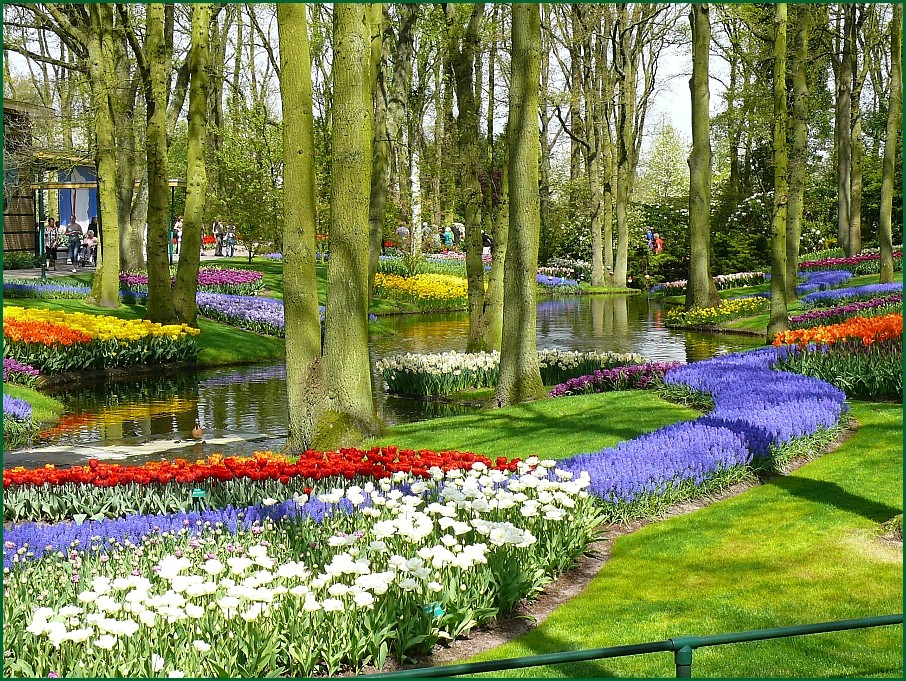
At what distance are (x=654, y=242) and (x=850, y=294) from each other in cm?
2339

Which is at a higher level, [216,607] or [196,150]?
[196,150]

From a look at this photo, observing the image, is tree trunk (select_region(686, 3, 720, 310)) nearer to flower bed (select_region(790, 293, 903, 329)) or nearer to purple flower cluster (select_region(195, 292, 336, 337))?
flower bed (select_region(790, 293, 903, 329))

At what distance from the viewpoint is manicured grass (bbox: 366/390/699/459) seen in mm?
10664

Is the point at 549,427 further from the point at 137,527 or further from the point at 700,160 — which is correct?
the point at 700,160

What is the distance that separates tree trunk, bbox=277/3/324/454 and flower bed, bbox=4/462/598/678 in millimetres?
Answer: 3837

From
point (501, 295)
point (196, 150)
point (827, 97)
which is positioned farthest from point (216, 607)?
point (827, 97)

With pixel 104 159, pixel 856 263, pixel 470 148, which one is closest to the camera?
pixel 470 148

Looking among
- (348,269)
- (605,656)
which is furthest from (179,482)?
(605,656)

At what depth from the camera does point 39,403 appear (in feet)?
49.3

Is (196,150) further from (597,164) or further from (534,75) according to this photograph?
(597,164)

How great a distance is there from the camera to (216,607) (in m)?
5.24

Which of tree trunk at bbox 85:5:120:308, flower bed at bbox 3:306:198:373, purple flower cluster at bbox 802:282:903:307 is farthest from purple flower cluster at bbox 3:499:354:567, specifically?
purple flower cluster at bbox 802:282:903:307

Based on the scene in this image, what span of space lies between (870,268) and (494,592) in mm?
26606

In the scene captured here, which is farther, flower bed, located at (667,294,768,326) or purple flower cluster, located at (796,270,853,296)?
purple flower cluster, located at (796,270,853,296)
